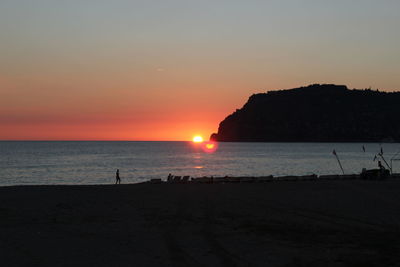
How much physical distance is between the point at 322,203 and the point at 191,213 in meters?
8.37

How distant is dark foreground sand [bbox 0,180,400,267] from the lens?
14195 millimetres

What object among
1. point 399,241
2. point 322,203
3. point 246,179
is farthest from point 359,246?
point 246,179

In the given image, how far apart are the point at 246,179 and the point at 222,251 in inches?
974

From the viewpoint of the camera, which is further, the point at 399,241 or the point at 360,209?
the point at 360,209

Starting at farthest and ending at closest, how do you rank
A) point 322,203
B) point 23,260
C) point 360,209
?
1. point 322,203
2. point 360,209
3. point 23,260

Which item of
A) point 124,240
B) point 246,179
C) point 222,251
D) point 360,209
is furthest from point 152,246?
point 246,179

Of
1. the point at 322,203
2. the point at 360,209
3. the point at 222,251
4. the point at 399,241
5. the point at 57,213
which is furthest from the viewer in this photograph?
the point at 322,203

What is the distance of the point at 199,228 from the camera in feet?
61.2

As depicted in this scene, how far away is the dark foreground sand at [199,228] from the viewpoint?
14.2 metres

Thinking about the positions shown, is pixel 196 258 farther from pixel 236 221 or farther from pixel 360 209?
pixel 360 209

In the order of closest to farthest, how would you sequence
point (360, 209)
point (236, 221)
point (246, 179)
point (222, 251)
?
point (222, 251), point (236, 221), point (360, 209), point (246, 179)

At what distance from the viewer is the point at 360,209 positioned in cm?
2377

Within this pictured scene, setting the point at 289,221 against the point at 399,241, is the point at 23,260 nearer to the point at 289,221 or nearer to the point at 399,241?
the point at 289,221

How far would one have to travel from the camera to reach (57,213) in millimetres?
22219
